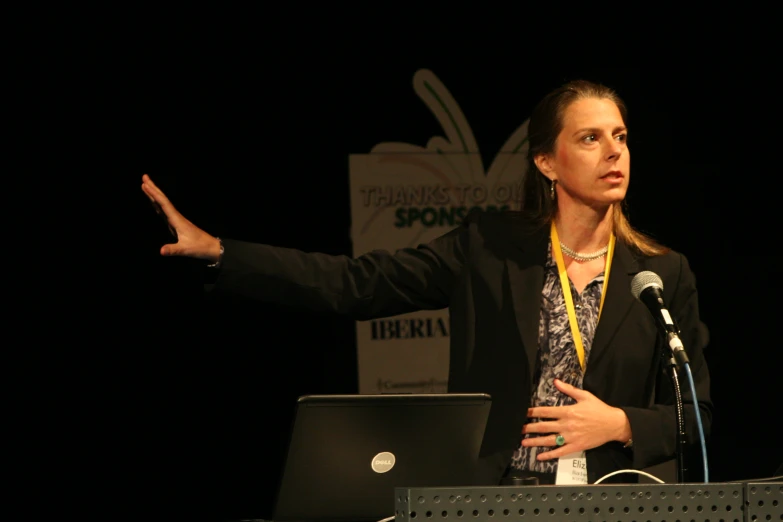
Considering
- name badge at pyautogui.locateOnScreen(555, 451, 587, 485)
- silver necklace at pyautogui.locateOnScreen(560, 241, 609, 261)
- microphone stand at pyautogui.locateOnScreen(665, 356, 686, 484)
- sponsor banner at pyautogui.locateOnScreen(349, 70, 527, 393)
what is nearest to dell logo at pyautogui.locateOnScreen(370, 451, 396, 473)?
microphone stand at pyautogui.locateOnScreen(665, 356, 686, 484)

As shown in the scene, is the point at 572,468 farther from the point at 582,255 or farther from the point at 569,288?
the point at 582,255

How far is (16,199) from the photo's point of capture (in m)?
4.28

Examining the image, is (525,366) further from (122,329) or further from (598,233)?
(122,329)

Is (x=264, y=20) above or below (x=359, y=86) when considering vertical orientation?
above

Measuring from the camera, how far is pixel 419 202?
4.82m

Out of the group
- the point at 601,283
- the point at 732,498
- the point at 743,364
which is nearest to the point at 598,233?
the point at 601,283

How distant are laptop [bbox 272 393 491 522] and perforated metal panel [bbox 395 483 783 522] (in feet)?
1.10

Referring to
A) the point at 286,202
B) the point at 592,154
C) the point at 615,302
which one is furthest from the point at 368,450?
Result: the point at 286,202

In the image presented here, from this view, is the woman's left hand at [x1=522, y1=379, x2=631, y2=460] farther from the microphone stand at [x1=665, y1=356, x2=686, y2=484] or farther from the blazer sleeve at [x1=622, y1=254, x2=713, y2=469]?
the microphone stand at [x1=665, y1=356, x2=686, y2=484]

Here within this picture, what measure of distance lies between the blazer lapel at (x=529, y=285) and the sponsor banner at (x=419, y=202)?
205cm

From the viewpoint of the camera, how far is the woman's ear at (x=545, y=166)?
278 cm

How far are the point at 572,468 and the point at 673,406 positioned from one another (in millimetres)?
314

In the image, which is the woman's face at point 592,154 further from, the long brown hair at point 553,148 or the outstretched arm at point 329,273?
the outstretched arm at point 329,273

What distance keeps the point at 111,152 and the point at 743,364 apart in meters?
3.09
